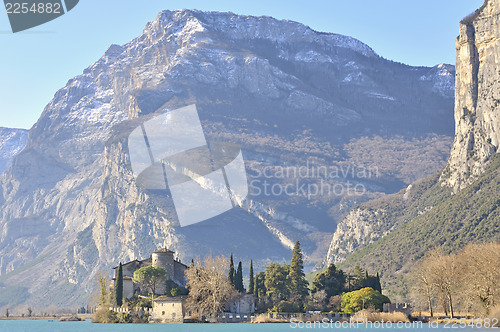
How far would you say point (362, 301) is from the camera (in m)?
117

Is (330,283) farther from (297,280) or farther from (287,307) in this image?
(287,307)

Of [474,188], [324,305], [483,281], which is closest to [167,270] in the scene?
[324,305]

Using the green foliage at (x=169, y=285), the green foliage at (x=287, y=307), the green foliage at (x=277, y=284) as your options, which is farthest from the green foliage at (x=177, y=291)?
the green foliage at (x=287, y=307)

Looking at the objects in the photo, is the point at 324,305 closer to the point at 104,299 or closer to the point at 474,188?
the point at 104,299

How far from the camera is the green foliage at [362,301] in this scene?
383 ft

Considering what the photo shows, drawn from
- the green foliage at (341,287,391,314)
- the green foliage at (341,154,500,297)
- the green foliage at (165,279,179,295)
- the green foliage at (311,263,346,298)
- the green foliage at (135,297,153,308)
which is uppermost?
the green foliage at (341,154,500,297)

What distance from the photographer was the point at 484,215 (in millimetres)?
180500

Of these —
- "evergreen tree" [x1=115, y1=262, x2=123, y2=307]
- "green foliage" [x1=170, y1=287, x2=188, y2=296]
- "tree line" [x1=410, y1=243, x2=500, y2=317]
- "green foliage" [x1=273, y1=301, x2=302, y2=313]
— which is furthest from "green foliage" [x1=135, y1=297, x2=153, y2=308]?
"tree line" [x1=410, y1=243, x2=500, y2=317]

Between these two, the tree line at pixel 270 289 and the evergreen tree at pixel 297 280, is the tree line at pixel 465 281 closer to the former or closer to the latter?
the tree line at pixel 270 289

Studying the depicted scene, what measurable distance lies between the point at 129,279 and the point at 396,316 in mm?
41814

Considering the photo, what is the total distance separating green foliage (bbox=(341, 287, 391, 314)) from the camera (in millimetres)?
116750

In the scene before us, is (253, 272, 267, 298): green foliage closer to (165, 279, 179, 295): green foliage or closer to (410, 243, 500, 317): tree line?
(165, 279, 179, 295): green foliage

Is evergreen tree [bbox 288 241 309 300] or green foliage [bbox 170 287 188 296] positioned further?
evergreen tree [bbox 288 241 309 300]

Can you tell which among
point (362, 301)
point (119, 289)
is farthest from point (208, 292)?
point (362, 301)
